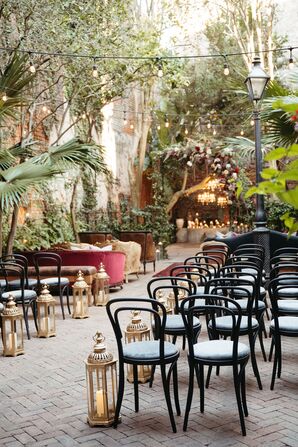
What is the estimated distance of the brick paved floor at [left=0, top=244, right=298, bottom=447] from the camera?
313 centimetres

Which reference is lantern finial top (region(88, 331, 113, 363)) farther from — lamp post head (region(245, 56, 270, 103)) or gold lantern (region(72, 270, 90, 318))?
lamp post head (region(245, 56, 270, 103))

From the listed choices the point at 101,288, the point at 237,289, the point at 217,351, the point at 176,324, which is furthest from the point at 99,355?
the point at 101,288

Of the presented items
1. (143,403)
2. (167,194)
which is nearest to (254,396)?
(143,403)

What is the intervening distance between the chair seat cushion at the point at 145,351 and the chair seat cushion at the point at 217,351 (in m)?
0.18

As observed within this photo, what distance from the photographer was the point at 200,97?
1905 cm

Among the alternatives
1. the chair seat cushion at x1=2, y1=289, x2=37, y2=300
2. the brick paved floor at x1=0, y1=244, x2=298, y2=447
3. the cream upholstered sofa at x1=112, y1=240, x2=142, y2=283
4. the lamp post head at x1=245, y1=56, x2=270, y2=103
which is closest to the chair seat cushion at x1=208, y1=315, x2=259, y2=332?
the brick paved floor at x1=0, y1=244, x2=298, y2=447

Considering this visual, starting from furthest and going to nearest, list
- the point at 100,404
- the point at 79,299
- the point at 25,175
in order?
the point at 79,299, the point at 25,175, the point at 100,404

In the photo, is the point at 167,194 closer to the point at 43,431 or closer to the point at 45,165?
the point at 45,165

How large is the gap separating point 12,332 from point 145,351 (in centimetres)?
212

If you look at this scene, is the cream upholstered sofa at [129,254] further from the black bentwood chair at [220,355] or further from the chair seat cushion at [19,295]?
the black bentwood chair at [220,355]

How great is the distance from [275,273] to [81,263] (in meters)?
4.24

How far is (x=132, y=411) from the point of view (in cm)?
360

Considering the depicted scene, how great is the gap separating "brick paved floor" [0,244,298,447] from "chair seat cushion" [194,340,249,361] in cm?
42

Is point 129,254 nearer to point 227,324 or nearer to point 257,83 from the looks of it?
point 257,83
